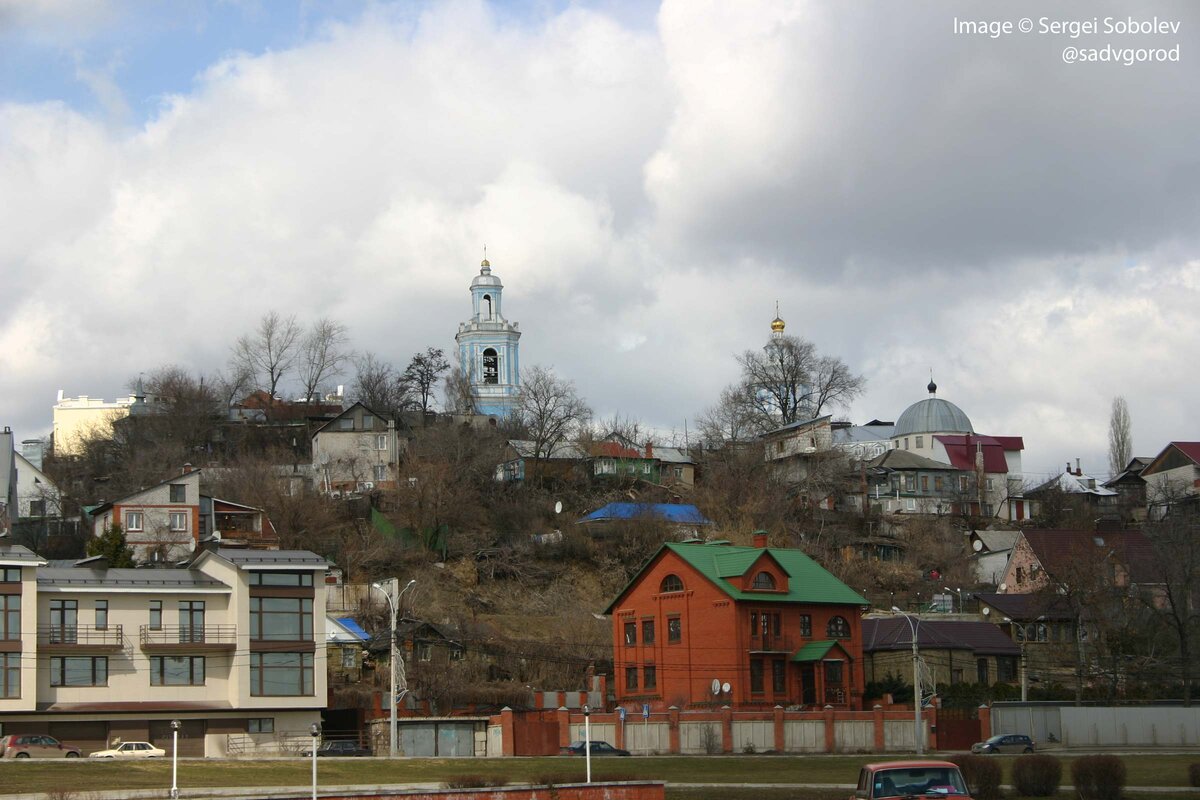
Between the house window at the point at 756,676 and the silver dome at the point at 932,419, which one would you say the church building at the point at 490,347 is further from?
the house window at the point at 756,676

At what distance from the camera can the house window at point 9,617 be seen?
185ft

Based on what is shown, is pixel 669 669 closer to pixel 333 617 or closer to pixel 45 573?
pixel 333 617

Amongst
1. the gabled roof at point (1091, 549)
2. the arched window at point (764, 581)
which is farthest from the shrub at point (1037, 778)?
the gabled roof at point (1091, 549)

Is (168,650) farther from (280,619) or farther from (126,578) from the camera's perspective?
(280,619)

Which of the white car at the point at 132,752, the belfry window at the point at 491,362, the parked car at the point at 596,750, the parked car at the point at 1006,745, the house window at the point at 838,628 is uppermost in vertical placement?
the belfry window at the point at 491,362

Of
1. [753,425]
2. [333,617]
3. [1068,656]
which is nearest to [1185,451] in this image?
[753,425]

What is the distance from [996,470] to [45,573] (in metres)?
80.4

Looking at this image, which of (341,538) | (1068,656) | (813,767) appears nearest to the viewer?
(813,767)

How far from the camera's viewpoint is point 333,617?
7081 cm

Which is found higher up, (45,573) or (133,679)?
(45,573)

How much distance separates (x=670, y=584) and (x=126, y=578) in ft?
78.5

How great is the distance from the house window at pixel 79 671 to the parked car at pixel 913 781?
4203 cm

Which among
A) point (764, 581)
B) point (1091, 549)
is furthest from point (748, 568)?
point (1091, 549)

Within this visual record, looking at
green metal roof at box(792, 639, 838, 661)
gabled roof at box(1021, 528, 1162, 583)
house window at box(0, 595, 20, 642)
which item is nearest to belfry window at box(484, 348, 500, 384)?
gabled roof at box(1021, 528, 1162, 583)
